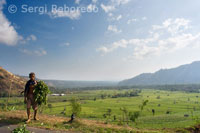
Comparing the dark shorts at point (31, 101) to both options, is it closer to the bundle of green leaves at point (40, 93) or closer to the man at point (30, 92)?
the man at point (30, 92)

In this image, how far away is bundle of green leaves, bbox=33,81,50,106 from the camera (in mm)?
10330

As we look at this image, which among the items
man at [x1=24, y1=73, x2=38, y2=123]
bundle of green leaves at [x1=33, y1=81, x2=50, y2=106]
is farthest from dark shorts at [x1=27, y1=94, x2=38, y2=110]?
bundle of green leaves at [x1=33, y1=81, x2=50, y2=106]

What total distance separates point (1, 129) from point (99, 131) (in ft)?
16.9

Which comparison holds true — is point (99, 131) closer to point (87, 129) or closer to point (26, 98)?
point (87, 129)

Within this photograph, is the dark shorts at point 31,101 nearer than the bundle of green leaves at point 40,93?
Yes

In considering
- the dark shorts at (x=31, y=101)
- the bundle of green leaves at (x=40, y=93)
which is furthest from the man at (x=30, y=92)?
the bundle of green leaves at (x=40, y=93)

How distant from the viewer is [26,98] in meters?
10.2

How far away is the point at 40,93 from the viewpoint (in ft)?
34.5

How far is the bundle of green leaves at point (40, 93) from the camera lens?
10.3 meters

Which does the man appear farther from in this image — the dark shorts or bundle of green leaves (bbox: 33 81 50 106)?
bundle of green leaves (bbox: 33 81 50 106)

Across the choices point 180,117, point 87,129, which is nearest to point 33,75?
point 87,129

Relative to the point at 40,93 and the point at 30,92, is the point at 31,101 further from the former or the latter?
the point at 40,93

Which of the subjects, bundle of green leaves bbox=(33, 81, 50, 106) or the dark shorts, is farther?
bundle of green leaves bbox=(33, 81, 50, 106)

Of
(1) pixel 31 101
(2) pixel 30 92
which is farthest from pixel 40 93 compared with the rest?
(1) pixel 31 101
